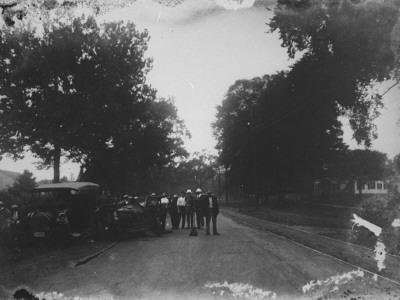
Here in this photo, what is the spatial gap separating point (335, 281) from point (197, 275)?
2.59m

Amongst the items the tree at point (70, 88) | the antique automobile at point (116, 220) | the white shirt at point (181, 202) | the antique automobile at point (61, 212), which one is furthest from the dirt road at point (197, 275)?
the tree at point (70, 88)

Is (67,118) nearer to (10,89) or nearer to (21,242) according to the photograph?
(10,89)

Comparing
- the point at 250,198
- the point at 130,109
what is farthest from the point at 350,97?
the point at 250,198

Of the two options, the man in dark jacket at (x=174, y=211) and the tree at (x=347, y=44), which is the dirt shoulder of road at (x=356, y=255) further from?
the man in dark jacket at (x=174, y=211)

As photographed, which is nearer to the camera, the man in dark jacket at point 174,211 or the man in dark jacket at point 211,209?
the man in dark jacket at point 211,209

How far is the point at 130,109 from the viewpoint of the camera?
2548cm

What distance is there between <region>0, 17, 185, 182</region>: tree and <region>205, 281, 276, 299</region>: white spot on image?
13.2 metres

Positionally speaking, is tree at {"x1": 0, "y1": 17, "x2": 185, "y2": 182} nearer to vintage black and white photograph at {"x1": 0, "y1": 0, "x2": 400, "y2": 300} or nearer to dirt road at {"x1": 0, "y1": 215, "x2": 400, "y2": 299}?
vintage black and white photograph at {"x1": 0, "y1": 0, "x2": 400, "y2": 300}

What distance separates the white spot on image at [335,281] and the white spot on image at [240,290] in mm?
725

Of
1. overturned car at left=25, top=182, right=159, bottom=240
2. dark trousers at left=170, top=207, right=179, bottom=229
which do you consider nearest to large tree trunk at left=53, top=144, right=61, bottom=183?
overturned car at left=25, top=182, right=159, bottom=240

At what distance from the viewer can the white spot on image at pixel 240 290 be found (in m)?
6.21

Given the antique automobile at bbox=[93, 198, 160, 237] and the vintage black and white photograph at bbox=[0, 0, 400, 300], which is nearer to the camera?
the vintage black and white photograph at bbox=[0, 0, 400, 300]

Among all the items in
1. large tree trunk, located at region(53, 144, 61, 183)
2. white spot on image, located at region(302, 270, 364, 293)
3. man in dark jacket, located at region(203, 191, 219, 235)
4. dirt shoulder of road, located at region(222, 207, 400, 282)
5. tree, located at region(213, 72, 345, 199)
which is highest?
tree, located at region(213, 72, 345, 199)

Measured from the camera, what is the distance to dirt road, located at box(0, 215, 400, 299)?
6395mm
